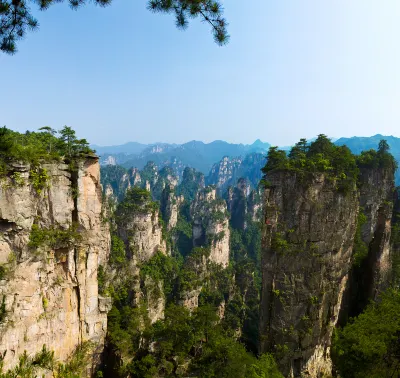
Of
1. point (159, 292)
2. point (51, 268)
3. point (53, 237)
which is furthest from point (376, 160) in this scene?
point (51, 268)

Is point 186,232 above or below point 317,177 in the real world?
below

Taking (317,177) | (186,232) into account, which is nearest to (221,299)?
(317,177)

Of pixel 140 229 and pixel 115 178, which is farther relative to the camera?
pixel 115 178

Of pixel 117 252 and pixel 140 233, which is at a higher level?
pixel 140 233

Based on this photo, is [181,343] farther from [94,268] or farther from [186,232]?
[186,232]

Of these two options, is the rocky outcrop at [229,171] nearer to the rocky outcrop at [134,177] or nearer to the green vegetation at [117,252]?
the rocky outcrop at [134,177]

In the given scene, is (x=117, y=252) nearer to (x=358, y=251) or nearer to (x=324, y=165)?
(x=358, y=251)
